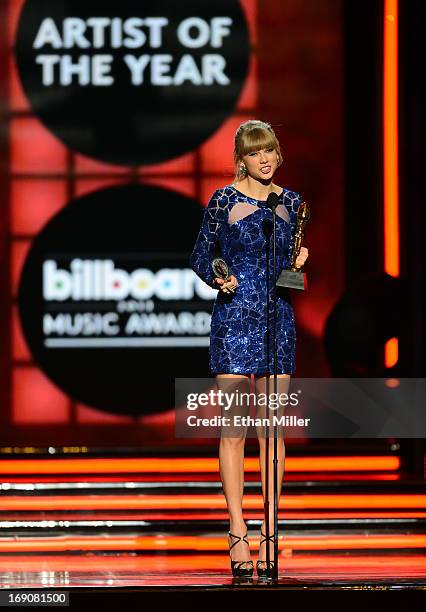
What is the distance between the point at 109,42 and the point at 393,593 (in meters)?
3.70

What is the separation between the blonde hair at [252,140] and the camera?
12.5 ft

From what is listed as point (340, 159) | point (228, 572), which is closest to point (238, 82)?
point (340, 159)

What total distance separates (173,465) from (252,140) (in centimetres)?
239

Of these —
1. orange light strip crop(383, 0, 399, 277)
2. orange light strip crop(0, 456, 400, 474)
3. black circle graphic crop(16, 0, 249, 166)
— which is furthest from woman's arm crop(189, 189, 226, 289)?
black circle graphic crop(16, 0, 249, 166)

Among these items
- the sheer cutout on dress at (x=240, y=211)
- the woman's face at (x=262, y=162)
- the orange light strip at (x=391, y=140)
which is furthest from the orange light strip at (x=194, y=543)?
the orange light strip at (x=391, y=140)

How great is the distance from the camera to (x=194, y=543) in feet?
15.6

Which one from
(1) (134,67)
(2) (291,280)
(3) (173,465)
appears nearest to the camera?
(2) (291,280)

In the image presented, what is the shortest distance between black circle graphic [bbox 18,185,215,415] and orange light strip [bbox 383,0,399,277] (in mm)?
993

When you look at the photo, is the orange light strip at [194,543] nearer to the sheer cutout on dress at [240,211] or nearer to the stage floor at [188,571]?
the stage floor at [188,571]

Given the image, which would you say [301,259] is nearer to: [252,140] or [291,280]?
[291,280]

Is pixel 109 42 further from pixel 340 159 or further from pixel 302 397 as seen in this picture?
pixel 302 397

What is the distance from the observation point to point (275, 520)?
141 inches

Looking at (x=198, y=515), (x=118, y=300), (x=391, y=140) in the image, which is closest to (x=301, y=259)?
(x=198, y=515)

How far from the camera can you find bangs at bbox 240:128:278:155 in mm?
3820
